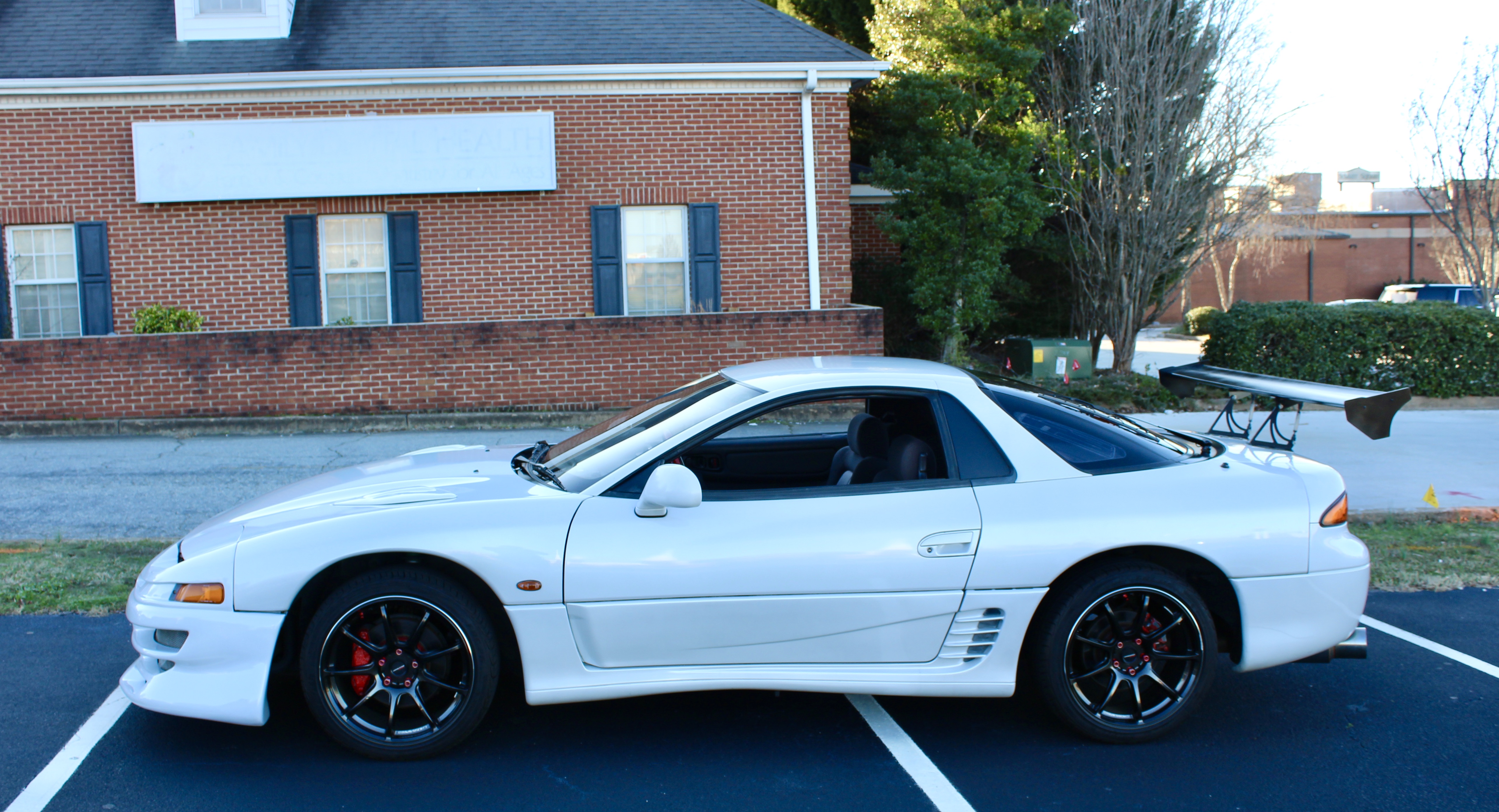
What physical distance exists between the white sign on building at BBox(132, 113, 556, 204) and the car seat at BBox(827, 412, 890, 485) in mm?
9617

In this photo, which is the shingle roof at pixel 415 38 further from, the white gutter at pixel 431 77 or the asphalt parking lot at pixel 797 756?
the asphalt parking lot at pixel 797 756

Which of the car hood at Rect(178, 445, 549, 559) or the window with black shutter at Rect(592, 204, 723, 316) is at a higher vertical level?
the window with black shutter at Rect(592, 204, 723, 316)

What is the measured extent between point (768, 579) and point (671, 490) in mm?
450

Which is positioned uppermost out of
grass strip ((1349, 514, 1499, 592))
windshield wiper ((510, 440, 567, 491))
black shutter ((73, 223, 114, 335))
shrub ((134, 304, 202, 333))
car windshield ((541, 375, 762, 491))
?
black shutter ((73, 223, 114, 335))

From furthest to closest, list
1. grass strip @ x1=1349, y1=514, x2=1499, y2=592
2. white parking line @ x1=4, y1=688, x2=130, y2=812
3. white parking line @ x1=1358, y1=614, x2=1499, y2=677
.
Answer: grass strip @ x1=1349, y1=514, x2=1499, y2=592
white parking line @ x1=1358, y1=614, x2=1499, y2=677
white parking line @ x1=4, y1=688, x2=130, y2=812

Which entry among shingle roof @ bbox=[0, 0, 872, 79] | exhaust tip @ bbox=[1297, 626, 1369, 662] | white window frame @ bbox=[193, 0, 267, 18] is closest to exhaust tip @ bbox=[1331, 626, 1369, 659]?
exhaust tip @ bbox=[1297, 626, 1369, 662]

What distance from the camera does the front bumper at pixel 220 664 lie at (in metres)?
3.51

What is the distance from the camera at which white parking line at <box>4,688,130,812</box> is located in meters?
→ 3.33

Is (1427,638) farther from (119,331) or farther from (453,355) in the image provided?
(119,331)

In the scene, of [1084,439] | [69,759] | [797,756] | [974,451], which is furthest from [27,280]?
[1084,439]

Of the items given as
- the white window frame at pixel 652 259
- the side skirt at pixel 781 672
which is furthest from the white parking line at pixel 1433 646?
the white window frame at pixel 652 259

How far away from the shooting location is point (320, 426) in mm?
11484

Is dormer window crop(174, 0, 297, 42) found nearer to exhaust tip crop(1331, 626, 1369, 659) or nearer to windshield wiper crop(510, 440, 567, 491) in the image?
windshield wiper crop(510, 440, 567, 491)

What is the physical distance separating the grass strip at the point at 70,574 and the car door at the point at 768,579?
3348mm
